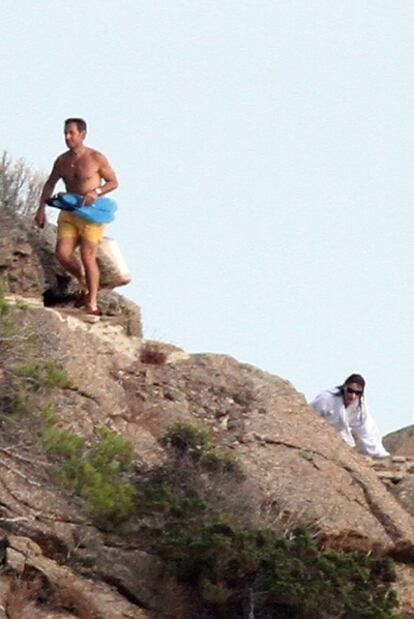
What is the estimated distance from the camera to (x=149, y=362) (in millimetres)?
16625

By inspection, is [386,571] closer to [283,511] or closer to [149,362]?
[283,511]

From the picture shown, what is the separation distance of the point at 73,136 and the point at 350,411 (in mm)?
3473

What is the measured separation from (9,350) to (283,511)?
2.40 m

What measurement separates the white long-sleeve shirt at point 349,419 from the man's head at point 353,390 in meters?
0.04

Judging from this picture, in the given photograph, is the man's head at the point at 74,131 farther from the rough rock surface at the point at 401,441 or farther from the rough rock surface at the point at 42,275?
the rough rock surface at the point at 401,441

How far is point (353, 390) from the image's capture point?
17.5 m

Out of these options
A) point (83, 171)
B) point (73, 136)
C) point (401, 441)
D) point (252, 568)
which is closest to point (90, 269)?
point (83, 171)

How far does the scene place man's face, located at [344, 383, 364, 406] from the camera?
17469 millimetres

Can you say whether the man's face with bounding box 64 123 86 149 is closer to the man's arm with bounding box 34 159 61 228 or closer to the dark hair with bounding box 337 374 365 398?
the man's arm with bounding box 34 159 61 228

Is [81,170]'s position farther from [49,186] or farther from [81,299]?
[81,299]

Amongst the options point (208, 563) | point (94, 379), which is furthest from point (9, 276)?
point (208, 563)

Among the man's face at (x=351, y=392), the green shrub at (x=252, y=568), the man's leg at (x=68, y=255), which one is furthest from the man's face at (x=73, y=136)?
the green shrub at (x=252, y=568)

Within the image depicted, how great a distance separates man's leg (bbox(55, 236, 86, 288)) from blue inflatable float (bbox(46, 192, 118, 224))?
300 mm

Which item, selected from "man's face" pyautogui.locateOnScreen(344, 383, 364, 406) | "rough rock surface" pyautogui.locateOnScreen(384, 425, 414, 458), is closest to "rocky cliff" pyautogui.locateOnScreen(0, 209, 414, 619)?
"man's face" pyautogui.locateOnScreen(344, 383, 364, 406)
